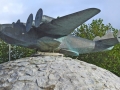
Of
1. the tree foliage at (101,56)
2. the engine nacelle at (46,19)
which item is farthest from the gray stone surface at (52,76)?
the tree foliage at (101,56)

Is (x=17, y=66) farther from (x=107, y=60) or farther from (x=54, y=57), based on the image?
(x=107, y=60)

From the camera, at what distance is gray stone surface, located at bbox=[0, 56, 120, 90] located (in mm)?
6105

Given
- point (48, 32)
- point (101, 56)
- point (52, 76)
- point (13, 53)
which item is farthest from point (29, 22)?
point (13, 53)

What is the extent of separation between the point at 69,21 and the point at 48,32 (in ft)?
1.90

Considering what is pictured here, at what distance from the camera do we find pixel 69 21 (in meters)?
7.32

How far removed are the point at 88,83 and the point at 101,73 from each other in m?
0.78

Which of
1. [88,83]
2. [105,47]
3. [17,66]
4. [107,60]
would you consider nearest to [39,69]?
[17,66]

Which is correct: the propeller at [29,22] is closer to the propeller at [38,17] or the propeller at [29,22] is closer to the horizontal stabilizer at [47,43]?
the propeller at [38,17]

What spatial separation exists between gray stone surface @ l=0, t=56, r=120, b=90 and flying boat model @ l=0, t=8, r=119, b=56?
551 mm

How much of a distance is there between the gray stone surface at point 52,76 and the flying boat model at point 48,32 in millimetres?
551

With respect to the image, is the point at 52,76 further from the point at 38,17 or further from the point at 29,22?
the point at 29,22

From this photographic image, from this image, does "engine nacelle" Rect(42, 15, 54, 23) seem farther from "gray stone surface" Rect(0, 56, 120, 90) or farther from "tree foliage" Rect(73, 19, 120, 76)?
"tree foliage" Rect(73, 19, 120, 76)

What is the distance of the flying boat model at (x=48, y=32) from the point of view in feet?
23.9

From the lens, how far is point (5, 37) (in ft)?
25.8
